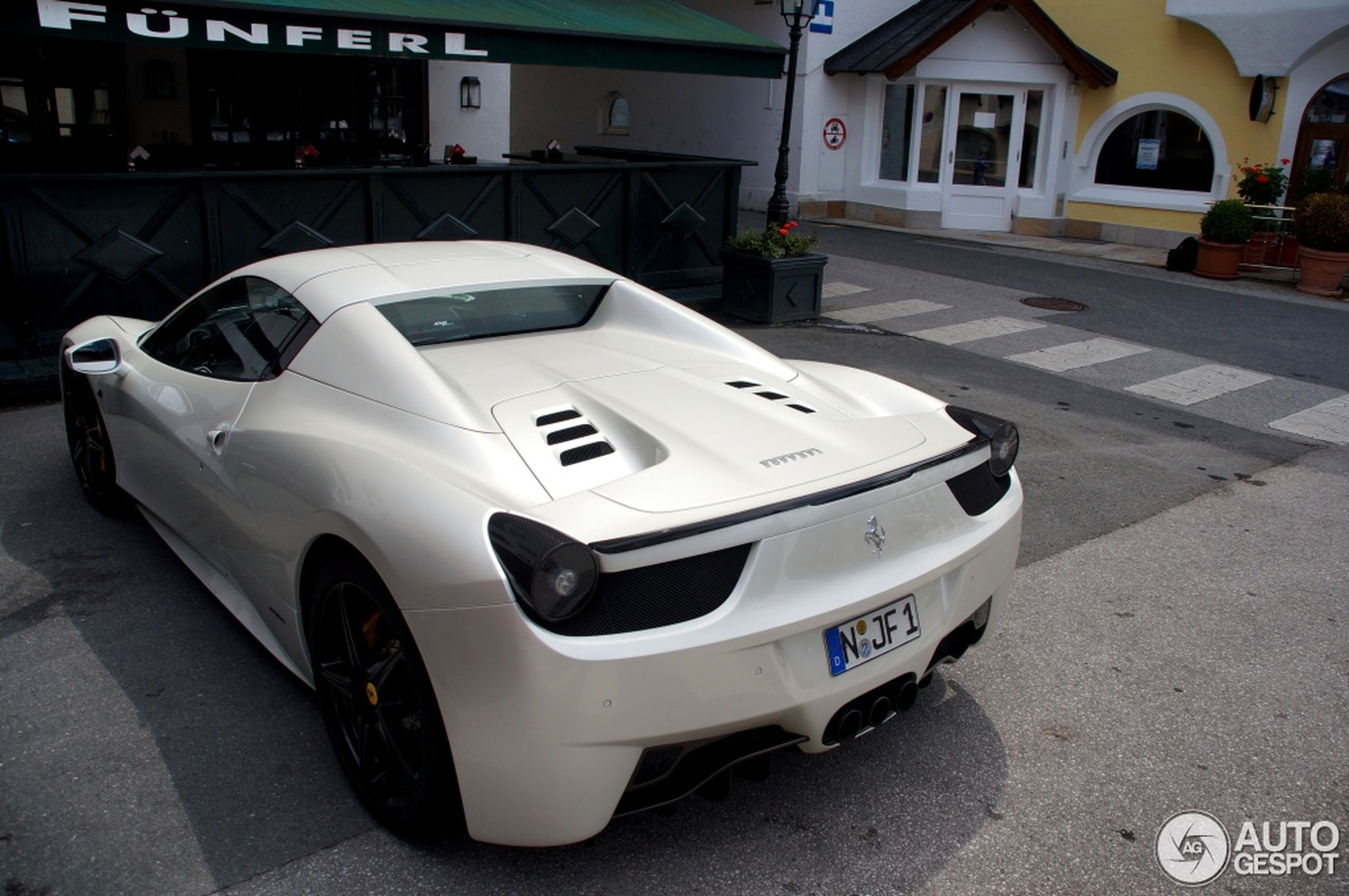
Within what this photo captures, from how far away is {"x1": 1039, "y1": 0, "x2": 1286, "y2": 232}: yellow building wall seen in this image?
52.4ft

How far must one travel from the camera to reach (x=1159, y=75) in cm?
1686

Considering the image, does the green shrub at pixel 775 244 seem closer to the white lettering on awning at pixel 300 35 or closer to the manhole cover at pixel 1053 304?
the manhole cover at pixel 1053 304

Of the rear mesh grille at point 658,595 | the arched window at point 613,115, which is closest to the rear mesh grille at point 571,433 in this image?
the rear mesh grille at point 658,595

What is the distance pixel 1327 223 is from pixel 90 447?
13.4 metres

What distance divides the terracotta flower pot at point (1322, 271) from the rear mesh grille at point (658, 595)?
13.1 meters

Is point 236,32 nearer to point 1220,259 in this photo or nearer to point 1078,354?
point 1078,354

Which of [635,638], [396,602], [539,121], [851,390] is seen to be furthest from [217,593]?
[539,121]

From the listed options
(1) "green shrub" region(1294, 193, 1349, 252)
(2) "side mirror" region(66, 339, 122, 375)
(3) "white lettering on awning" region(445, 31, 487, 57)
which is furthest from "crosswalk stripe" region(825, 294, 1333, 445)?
(2) "side mirror" region(66, 339, 122, 375)

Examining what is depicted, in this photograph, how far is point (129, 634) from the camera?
414 cm

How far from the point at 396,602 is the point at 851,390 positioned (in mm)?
1847

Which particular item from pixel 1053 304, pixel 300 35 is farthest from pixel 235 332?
pixel 1053 304

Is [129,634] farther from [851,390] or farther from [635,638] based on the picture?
[851,390]

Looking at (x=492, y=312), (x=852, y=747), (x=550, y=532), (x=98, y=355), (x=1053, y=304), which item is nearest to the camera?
(x=550, y=532)

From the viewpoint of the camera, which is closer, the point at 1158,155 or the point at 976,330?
the point at 976,330
